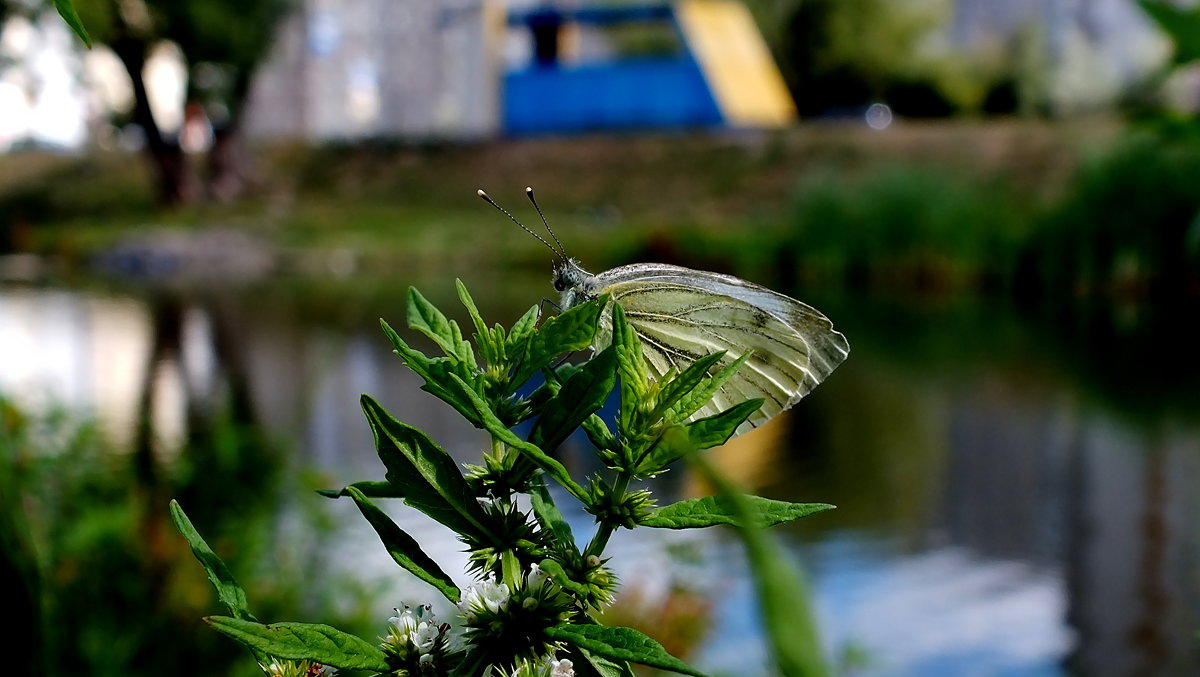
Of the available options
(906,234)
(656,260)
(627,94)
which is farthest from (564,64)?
(656,260)

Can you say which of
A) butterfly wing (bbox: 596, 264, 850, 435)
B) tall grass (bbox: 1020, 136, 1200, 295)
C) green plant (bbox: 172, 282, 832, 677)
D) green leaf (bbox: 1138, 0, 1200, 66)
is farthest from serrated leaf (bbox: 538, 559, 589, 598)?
tall grass (bbox: 1020, 136, 1200, 295)

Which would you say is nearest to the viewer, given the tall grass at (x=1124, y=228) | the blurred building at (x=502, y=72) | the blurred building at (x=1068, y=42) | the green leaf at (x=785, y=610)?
the green leaf at (x=785, y=610)

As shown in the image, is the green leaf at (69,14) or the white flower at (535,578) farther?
the white flower at (535,578)

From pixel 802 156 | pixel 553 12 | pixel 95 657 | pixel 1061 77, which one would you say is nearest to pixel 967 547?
pixel 95 657

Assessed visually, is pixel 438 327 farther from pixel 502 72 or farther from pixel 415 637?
pixel 502 72

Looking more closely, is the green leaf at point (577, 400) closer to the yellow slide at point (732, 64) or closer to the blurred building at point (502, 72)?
the yellow slide at point (732, 64)

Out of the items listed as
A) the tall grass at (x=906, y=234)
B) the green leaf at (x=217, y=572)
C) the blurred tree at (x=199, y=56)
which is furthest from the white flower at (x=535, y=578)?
the blurred tree at (x=199, y=56)

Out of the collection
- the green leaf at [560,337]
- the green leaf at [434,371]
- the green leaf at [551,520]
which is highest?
the green leaf at [560,337]
